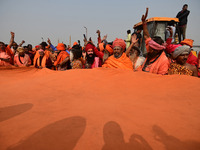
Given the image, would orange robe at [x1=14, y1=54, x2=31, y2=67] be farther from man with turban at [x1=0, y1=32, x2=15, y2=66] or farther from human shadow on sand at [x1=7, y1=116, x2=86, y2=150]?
human shadow on sand at [x1=7, y1=116, x2=86, y2=150]

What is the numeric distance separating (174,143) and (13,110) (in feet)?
6.45

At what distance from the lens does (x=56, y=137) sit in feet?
4.12

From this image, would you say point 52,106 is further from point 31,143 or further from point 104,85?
point 104,85

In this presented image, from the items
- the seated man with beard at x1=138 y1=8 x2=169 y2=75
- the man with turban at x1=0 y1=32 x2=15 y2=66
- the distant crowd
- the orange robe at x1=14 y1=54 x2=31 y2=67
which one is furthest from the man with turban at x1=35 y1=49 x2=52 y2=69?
the seated man with beard at x1=138 y1=8 x2=169 y2=75

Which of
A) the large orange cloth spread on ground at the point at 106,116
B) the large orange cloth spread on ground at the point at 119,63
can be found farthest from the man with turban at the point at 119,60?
the large orange cloth spread on ground at the point at 106,116

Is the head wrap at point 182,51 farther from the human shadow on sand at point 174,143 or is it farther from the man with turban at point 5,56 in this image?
the man with turban at point 5,56

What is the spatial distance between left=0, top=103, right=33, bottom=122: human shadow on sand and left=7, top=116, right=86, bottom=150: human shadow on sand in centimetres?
59

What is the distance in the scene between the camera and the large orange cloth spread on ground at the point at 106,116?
1.21m

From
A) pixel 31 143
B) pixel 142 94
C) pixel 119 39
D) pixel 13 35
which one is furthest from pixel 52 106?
pixel 13 35

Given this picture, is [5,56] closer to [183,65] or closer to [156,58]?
[156,58]

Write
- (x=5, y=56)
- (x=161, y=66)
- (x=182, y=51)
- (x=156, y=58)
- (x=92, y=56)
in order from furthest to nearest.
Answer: (x=5, y=56) < (x=92, y=56) < (x=156, y=58) < (x=161, y=66) < (x=182, y=51)

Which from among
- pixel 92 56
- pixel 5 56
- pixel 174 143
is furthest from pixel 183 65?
pixel 5 56

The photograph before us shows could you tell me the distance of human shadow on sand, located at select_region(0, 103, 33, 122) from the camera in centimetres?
164

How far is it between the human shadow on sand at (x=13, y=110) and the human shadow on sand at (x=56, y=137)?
590 mm
